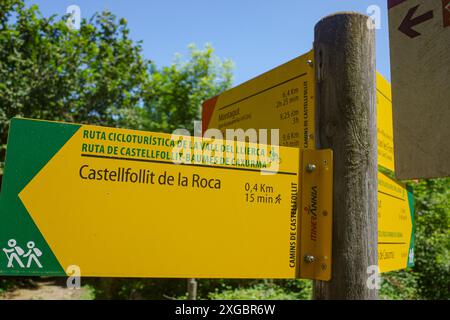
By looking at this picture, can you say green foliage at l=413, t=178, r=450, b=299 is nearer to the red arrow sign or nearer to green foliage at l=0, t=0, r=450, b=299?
green foliage at l=0, t=0, r=450, b=299

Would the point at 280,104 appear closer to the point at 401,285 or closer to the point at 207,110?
the point at 207,110

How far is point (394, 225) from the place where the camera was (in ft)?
8.12

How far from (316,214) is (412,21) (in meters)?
0.86

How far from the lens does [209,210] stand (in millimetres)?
1668

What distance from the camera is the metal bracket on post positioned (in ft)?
5.74

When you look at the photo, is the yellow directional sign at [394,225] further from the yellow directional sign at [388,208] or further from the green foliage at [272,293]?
the green foliage at [272,293]

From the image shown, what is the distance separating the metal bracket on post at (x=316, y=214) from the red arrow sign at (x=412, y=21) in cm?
56

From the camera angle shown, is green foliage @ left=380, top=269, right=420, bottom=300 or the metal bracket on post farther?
green foliage @ left=380, top=269, right=420, bottom=300

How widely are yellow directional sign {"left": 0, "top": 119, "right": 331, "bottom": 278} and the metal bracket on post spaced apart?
0.11ft

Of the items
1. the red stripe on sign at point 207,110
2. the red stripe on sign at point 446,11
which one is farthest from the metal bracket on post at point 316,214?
the red stripe on sign at point 207,110

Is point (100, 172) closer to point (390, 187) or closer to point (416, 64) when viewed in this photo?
point (416, 64)

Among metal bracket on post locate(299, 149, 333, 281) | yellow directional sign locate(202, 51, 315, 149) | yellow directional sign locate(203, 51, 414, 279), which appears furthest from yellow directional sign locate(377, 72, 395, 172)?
metal bracket on post locate(299, 149, 333, 281)

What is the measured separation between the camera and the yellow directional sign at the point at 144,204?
4.73 feet

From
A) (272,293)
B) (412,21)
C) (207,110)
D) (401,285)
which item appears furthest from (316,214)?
(401,285)
